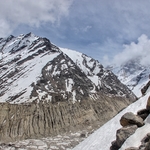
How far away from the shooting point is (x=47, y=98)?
9438 centimetres

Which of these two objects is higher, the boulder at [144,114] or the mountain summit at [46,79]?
the mountain summit at [46,79]

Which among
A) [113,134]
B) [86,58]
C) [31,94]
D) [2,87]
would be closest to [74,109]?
[31,94]

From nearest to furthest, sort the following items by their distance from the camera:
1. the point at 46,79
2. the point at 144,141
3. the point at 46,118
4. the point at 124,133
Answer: the point at 144,141, the point at 124,133, the point at 46,118, the point at 46,79

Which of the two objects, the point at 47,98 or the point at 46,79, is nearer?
the point at 47,98

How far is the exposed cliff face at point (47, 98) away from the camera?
80688mm

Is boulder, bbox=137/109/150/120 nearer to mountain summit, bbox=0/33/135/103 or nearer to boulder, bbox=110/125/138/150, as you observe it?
boulder, bbox=110/125/138/150

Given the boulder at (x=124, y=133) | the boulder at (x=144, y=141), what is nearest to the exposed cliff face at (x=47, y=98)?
the boulder at (x=124, y=133)

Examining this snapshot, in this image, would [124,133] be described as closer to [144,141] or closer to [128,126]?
[128,126]

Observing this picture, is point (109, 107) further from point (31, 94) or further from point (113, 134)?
point (113, 134)

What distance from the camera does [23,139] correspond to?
7438 cm

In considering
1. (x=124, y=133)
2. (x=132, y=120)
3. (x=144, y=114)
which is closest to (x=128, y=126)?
(x=132, y=120)

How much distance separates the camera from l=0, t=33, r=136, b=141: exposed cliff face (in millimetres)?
80688

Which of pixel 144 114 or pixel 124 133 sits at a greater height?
pixel 144 114

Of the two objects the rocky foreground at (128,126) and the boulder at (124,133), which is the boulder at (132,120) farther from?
the boulder at (124,133)
